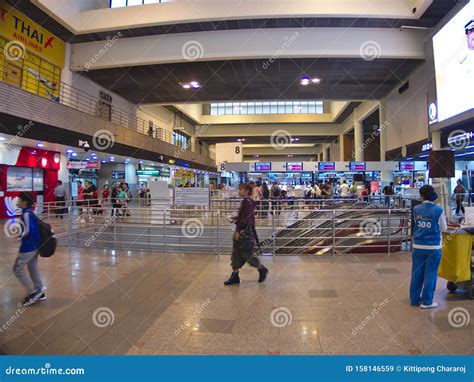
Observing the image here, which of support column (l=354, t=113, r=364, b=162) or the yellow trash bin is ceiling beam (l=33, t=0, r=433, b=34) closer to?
the yellow trash bin

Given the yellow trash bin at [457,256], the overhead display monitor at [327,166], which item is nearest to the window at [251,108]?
the overhead display monitor at [327,166]

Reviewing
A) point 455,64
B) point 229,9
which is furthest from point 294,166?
point 455,64

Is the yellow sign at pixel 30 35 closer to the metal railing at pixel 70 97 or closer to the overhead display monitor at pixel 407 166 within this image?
the metal railing at pixel 70 97

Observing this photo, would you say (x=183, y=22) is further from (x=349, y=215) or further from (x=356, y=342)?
(x=356, y=342)

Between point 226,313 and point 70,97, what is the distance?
55.6 ft

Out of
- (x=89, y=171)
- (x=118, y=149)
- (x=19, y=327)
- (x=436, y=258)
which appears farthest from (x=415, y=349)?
(x=89, y=171)

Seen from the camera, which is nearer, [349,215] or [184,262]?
[184,262]

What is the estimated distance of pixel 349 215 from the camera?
1176cm

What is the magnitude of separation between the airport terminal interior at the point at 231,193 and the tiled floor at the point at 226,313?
3 cm

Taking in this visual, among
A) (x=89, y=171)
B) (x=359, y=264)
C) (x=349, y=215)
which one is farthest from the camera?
(x=89, y=171)

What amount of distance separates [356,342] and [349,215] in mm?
8795

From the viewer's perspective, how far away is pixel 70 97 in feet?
57.0

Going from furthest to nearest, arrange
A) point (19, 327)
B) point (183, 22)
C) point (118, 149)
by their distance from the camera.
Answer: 1. point (118, 149)
2. point (183, 22)
3. point (19, 327)

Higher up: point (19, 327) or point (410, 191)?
point (410, 191)
